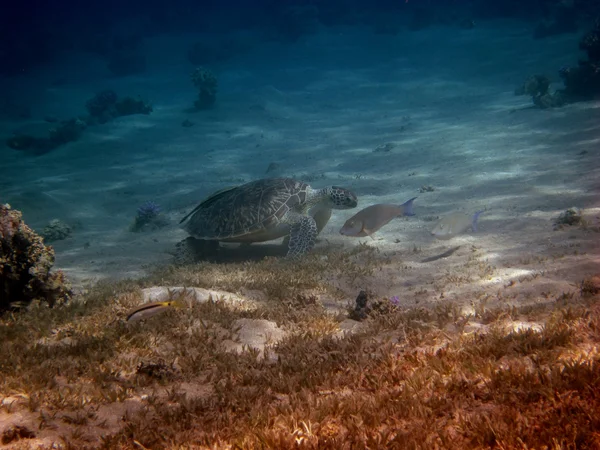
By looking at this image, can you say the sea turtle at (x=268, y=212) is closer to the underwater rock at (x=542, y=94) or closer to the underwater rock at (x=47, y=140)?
the underwater rock at (x=542, y=94)

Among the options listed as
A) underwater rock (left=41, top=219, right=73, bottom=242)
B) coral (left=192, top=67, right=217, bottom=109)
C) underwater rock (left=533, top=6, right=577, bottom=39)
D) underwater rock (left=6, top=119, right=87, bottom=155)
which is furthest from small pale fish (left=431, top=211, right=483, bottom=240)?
underwater rock (left=533, top=6, right=577, bottom=39)

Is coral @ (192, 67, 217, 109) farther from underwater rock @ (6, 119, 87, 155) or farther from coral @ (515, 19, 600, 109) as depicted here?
coral @ (515, 19, 600, 109)

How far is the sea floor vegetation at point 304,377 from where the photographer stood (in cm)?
257

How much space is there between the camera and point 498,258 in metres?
6.92

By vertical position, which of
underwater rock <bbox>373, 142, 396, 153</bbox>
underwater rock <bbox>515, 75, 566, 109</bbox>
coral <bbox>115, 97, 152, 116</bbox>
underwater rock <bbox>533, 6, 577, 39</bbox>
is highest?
underwater rock <bbox>533, 6, 577, 39</bbox>

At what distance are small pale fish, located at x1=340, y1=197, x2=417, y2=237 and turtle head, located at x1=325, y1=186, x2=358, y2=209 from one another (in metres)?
2.44

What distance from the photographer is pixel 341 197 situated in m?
9.53

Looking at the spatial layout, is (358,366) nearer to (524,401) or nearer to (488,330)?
(524,401)

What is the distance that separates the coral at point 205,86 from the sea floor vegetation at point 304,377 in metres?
26.2

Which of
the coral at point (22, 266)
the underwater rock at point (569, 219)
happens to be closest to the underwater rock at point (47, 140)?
the coral at point (22, 266)

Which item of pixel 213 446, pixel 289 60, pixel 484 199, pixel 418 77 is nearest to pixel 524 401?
pixel 213 446

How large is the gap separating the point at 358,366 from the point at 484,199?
850 cm

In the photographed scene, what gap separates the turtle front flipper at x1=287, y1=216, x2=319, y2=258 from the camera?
27.8 feet

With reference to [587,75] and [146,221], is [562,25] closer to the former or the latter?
[587,75]
